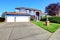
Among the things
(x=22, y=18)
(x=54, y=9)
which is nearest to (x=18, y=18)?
(x=22, y=18)

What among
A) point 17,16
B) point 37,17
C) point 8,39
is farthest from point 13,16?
point 8,39

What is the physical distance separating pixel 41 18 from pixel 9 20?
12.5m

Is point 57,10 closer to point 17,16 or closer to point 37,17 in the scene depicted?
point 37,17

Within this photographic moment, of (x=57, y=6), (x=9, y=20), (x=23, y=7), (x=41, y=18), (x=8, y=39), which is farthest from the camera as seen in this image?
(x=57, y=6)

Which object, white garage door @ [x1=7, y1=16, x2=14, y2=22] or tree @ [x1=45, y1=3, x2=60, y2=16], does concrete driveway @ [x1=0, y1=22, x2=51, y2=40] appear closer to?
white garage door @ [x1=7, y1=16, x2=14, y2=22]

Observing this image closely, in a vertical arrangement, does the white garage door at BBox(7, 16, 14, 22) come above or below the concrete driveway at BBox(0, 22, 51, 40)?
above

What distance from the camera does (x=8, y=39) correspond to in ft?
37.3

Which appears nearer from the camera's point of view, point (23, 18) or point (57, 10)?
point (23, 18)

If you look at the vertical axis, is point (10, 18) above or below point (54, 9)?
below

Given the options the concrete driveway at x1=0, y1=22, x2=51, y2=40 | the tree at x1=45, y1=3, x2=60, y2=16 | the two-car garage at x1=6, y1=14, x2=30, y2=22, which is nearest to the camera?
the concrete driveway at x1=0, y1=22, x2=51, y2=40

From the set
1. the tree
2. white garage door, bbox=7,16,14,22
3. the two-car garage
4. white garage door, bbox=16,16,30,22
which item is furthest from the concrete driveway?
the tree

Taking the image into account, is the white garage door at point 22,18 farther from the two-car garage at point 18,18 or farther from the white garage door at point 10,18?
the white garage door at point 10,18

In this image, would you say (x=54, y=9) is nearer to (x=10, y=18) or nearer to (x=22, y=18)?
(x=22, y=18)

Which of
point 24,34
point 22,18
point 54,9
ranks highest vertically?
point 54,9
